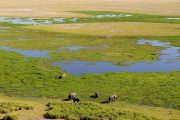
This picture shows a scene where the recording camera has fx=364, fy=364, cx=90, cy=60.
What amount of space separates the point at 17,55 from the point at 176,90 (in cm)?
2035

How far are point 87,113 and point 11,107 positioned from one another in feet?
16.0

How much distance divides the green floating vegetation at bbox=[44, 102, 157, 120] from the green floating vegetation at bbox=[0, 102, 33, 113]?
60.3 inches

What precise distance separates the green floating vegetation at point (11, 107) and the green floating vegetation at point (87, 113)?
1531mm

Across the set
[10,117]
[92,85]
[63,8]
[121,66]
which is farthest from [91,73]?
[63,8]

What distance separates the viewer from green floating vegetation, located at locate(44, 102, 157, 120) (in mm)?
21391

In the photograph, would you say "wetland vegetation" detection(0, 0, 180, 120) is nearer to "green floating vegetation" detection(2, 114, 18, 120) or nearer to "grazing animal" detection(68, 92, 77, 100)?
"grazing animal" detection(68, 92, 77, 100)

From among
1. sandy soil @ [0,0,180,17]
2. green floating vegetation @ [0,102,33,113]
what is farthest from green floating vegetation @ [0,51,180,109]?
sandy soil @ [0,0,180,17]

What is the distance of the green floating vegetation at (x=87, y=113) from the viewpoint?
2139cm

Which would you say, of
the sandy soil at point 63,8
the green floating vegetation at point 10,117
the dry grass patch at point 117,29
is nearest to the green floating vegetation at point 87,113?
the green floating vegetation at point 10,117

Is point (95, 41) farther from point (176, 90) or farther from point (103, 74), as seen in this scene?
point (176, 90)

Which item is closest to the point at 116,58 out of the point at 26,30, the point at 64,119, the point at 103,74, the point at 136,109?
the point at 103,74

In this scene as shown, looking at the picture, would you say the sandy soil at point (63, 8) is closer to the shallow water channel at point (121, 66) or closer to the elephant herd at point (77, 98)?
the shallow water channel at point (121, 66)

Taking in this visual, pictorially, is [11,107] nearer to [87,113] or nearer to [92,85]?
[87,113]

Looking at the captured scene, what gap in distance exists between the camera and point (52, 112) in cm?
2209
